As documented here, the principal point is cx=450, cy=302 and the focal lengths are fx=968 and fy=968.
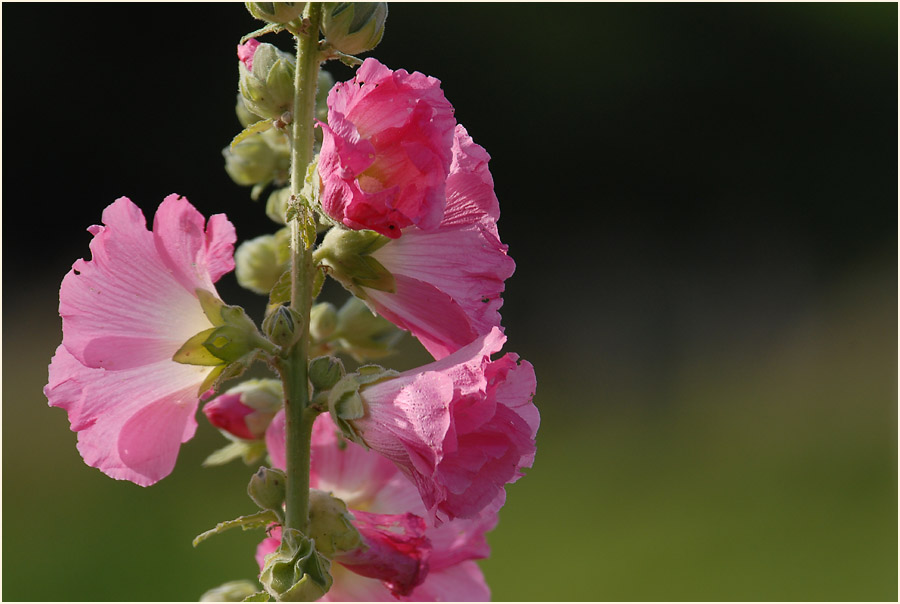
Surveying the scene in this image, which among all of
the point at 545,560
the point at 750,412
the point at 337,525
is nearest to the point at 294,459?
the point at 337,525

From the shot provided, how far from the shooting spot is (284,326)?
42 cm

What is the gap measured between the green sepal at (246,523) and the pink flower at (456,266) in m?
0.11

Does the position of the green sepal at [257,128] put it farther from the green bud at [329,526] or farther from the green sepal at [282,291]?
the green bud at [329,526]

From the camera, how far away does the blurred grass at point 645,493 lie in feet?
11.1

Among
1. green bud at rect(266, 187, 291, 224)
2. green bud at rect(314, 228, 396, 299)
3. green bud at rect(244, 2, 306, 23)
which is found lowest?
green bud at rect(314, 228, 396, 299)

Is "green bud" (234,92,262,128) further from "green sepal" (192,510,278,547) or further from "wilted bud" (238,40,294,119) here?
"green sepal" (192,510,278,547)

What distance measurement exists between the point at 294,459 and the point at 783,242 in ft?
19.3

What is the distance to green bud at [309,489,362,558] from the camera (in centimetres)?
47

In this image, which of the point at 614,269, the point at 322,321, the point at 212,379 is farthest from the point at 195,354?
the point at 614,269

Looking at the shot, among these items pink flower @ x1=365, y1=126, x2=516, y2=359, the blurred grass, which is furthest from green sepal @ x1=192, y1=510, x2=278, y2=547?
the blurred grass

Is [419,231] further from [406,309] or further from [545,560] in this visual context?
[545,560]

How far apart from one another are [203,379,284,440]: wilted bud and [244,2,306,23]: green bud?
0.20m

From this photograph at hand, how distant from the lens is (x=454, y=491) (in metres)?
0.42

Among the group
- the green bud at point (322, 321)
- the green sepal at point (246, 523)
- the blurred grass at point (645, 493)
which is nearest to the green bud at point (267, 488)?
the green sepal at point (246, 523)
